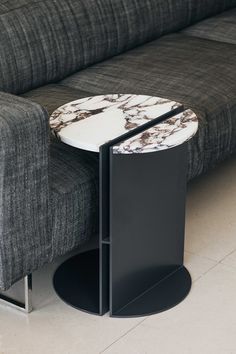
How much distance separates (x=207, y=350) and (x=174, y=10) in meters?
1.68

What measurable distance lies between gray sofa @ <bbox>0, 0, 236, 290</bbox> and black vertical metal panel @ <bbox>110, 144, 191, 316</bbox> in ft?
0.48

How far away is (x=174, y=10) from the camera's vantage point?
11.3 feet

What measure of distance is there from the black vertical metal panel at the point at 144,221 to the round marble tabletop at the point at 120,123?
0.06 m

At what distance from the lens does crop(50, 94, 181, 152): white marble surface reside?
7.30 ft

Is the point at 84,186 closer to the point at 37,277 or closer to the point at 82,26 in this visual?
the point at 37,277

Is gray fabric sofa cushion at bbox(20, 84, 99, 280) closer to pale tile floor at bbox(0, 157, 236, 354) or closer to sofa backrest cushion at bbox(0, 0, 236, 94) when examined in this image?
pale tile floor at bbox(0, 157, 236, 354)

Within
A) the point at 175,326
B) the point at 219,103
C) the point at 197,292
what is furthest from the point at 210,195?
the point at 175,326

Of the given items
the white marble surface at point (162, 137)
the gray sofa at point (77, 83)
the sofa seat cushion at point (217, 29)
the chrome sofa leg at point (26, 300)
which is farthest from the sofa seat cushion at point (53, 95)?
the sofa seat cushion at point (217, 29)

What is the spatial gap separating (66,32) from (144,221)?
94 centimetres

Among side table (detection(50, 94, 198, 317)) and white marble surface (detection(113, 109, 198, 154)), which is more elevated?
white marble surface (detection(113, 109, 198, 154))

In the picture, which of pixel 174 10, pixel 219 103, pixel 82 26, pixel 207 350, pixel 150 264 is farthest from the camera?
pixel 174 10

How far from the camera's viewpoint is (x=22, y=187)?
2.13 meters

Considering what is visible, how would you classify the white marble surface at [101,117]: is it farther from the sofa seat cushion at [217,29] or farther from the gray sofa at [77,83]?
the sofa seat cushion at [217,29]

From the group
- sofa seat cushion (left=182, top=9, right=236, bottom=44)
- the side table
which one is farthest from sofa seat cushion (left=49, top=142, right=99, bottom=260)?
sofa seat cushion (left=182, top=9, right=236, bottom=44)
